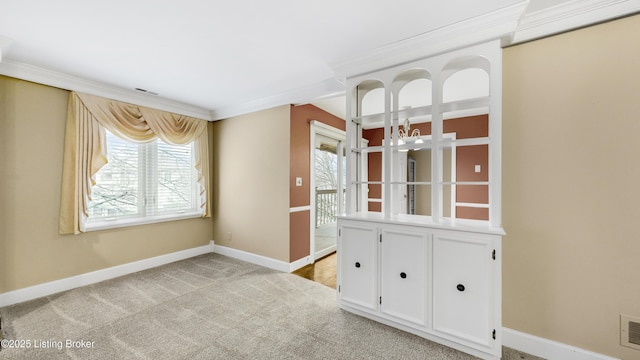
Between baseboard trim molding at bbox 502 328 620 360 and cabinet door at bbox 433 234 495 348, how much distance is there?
34 centimetres

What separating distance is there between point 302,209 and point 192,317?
1.84 m

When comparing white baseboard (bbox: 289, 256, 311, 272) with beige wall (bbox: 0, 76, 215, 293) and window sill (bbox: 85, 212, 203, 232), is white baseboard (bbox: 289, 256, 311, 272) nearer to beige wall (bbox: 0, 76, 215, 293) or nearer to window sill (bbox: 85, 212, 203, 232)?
window sill (bbox: 85, 212, 203, 232)

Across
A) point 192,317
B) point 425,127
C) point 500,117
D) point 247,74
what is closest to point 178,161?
point 247,74

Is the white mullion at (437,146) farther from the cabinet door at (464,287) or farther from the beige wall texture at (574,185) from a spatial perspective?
the beige wall texture at (574,185)

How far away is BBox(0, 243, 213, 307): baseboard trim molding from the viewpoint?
2510mm

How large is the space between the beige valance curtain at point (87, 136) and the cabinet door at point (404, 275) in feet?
11.2

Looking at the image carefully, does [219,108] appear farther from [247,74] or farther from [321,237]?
[321,237]

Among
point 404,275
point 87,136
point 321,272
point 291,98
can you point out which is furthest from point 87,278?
point 404,275

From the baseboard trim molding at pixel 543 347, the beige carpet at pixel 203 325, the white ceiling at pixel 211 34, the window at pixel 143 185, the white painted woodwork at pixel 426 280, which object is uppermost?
the white ceiling at pixel 211 34

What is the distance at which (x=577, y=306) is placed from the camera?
1.71 m

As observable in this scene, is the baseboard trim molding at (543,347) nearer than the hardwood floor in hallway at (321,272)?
Yes

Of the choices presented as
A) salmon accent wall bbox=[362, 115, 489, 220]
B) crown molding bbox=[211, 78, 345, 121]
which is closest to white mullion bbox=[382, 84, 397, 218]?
crown molding bbox=[211, 78, 345, 121]

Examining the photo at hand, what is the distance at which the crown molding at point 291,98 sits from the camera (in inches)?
117

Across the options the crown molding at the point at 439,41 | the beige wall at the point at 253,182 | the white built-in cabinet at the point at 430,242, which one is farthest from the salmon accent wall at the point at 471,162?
the beige wall at the point at 253,182
